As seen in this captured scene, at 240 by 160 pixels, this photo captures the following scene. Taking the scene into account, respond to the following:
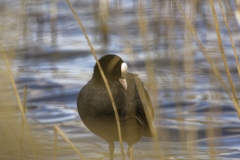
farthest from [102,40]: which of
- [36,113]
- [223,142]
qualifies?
[223,142]

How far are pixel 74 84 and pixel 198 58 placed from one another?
1.27 meters

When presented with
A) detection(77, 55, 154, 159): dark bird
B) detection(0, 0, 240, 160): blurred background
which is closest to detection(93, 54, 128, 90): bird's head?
detection(77, 55, 154, 159): dark bird

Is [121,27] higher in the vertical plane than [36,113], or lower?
higher

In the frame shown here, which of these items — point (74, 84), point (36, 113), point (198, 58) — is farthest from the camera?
point (198, 58)

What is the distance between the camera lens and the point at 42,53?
5.50 metres

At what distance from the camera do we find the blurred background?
229cm

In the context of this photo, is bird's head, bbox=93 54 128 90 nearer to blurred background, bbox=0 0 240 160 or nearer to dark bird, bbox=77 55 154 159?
dark bird, bbox=77 55 154 159

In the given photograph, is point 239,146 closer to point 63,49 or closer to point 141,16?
point 141,16

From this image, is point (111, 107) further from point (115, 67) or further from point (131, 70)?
point (131, 70)

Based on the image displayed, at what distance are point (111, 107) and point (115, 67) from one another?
9.4 inches

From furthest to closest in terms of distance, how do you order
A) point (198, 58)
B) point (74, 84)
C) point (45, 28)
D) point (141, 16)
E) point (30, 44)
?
point (45, 28) → point (30, 44) → point (198, 58) → point (74, 84) → point (141, 16)

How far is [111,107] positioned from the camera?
3141mm

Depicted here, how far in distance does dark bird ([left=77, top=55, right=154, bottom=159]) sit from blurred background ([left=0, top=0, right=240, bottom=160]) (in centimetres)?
12

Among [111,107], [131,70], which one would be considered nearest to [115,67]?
[111,107]
